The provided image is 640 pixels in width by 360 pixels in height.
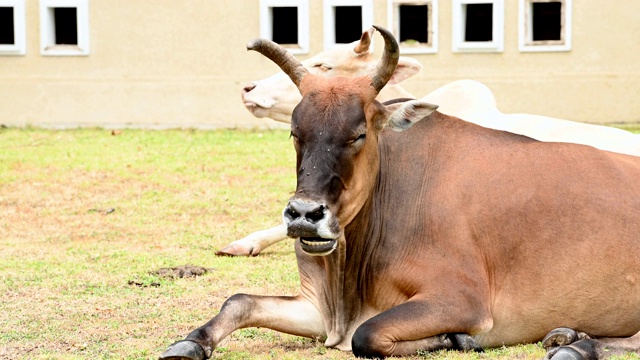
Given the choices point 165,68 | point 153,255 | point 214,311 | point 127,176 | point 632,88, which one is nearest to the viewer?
point 214,311

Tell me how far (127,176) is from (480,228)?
29.0ft

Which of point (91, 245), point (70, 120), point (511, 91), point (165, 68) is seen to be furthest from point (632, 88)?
point (91, 245)

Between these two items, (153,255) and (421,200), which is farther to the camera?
(153,255)

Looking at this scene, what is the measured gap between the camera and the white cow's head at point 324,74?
10.8 metres

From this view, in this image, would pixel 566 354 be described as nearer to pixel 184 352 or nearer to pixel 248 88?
pixel 184 352

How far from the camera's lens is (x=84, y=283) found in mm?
8469

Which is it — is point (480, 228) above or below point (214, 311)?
above

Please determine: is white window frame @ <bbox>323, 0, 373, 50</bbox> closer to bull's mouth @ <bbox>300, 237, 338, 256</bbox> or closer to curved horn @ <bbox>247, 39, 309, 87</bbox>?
curved horn @ <bbox>247, 39, 309, 87</bbox>

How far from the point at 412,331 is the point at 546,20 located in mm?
17144

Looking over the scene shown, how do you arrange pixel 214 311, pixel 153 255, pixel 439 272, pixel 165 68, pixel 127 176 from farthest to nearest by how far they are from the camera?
1. pixel 165 68
2. pixel 127 176
3. pixel 153 255
4. pixel 214 311
5. pixel 439 272

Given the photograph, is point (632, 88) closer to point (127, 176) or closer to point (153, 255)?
point (127, 176)

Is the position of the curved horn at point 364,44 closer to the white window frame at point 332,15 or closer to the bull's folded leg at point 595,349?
the bull's folded leg at point 595,349

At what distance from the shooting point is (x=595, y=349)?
5969mm

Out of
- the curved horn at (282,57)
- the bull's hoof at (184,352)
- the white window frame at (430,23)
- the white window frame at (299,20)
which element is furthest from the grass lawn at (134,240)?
the white window frame at (430,23)
